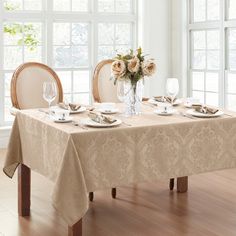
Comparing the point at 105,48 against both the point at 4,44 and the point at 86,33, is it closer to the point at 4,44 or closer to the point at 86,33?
the point at 86,33

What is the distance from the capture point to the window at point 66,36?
6.37m

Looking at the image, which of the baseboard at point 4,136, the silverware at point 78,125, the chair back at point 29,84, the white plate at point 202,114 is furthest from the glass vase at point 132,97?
the baseboard at point 4,136

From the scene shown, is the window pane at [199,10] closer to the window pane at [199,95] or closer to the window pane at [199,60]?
the window pane at [199,60]

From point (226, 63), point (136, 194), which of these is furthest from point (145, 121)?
point (226, 63)

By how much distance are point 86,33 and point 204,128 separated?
3.60m

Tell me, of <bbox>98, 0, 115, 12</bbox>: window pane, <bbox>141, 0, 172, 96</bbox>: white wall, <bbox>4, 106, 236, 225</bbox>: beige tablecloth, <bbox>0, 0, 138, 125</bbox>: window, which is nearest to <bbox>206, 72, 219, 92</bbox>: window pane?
<bbox>141, 0, 172, 96</bbox>: white wall

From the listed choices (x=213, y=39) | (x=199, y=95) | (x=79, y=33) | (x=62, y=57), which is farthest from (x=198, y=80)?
(x=62, y=57)

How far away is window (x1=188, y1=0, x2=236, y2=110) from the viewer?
6.18m

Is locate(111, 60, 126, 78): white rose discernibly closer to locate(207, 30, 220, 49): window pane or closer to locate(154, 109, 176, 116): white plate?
locate(154, 109, 176, 116): white plate

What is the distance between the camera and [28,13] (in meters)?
6.39

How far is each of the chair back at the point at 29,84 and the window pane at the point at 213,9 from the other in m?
2.48

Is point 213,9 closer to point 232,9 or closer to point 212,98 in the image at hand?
point 232,9

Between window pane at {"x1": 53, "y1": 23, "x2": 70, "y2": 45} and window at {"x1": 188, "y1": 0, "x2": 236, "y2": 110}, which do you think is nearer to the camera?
window at {"x1": 188, "y1": 0, "x2": 236, "y2": 110}

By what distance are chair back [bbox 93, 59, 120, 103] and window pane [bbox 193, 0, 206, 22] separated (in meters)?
2.05
